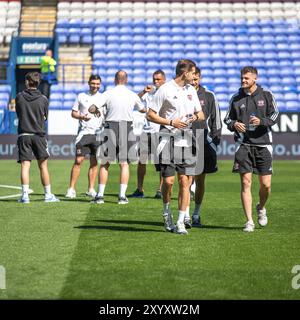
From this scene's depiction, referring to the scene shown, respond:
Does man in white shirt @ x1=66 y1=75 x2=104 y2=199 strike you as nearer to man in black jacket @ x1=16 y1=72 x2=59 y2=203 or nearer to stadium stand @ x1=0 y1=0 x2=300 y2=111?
man in black jacket @ x1=16 y1=72 x2=59 y2=203

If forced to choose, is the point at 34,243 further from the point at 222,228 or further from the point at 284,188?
the point at 284,188

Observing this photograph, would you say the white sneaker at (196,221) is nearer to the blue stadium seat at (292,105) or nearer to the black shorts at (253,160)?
the black shorts at (253,160)

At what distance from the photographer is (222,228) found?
10234 mm

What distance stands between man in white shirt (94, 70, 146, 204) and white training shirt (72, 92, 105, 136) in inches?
18.8

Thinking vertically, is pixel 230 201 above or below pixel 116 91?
below

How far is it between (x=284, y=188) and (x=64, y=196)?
4585 mm

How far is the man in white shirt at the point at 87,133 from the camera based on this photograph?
1402 cm

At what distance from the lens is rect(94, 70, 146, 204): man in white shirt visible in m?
13.1

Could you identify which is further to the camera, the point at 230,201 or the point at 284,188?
the point at 284,188

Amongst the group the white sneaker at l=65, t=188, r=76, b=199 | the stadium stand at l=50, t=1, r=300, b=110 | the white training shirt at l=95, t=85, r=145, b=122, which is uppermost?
the stadium stand at l=50, t=1, r=300, b=110

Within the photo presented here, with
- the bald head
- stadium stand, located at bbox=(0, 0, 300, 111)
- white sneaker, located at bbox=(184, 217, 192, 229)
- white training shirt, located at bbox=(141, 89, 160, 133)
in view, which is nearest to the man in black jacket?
the bald head

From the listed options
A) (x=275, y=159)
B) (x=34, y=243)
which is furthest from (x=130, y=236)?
(x=275, y=159)
